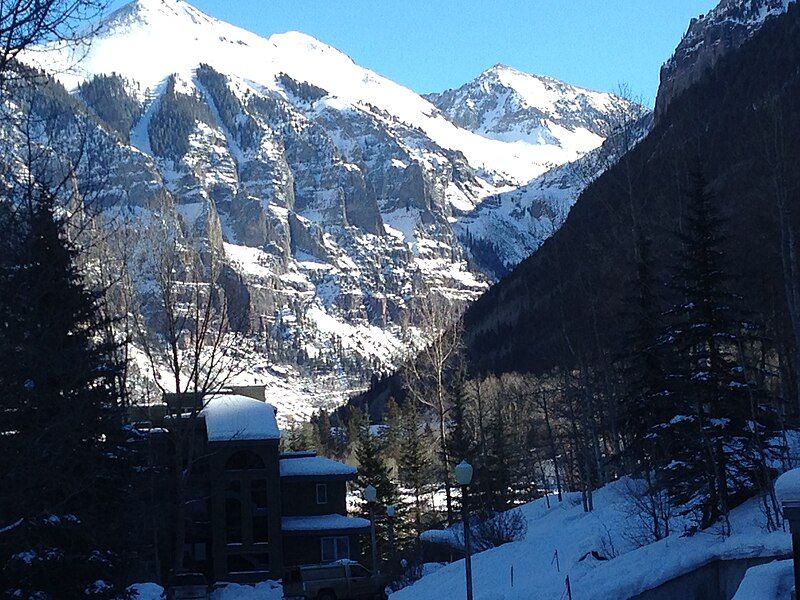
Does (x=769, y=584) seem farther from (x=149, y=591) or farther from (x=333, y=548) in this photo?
(x=333, y=548)

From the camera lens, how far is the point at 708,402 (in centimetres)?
2306

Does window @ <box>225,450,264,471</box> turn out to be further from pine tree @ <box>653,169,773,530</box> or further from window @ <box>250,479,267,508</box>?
pine tree @ <box>653,169,773,530</box>

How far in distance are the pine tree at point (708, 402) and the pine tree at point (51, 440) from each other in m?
12.6

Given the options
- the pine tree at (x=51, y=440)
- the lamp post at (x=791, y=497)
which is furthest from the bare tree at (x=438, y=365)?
the lamp post at (x=791, y=497)

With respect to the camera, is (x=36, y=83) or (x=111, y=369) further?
(x=111, y=369)

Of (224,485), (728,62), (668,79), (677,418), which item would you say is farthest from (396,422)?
(668,79)

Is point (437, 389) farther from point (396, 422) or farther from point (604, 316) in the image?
point (396, 422)

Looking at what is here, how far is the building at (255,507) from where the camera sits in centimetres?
4447

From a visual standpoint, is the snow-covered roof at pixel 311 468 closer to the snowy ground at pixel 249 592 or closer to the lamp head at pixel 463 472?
the snowy ground at pixel 249 592

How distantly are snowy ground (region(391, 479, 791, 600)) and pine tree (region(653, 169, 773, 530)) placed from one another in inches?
37.6

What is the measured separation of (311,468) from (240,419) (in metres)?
5.07

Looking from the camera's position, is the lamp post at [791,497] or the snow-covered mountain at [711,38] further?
the snow-covered mountain at [711,38]

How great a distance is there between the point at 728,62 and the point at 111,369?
402 feet

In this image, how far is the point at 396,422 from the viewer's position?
98.2m
